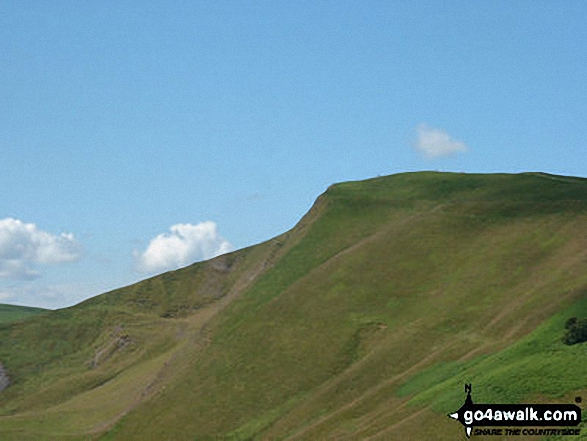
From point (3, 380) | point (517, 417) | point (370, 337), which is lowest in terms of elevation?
point (517, 417)

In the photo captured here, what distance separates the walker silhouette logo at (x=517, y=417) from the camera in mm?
35156

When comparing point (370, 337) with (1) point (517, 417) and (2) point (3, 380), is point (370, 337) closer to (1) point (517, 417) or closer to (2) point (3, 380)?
(1) point (517, 417)

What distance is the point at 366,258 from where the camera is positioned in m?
86.9

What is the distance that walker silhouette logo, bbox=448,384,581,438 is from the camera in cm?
3516

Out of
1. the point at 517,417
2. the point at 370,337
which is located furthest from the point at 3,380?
the point at 517,417

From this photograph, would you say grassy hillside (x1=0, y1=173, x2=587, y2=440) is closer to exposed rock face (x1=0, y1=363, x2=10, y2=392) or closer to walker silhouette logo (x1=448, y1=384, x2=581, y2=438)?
walker silhouette logo (x1=448, y1=384, x2=581, y2=438)

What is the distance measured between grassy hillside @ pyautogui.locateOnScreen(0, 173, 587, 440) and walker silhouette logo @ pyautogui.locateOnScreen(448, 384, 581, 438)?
75 centimetres

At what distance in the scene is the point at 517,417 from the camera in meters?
37.2

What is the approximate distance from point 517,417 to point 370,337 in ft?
110

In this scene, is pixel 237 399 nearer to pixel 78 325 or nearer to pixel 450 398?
pixel 450 398

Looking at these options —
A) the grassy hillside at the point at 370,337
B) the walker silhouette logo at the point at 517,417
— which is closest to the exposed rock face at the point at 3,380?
the grassy hillside at the point at 370,337

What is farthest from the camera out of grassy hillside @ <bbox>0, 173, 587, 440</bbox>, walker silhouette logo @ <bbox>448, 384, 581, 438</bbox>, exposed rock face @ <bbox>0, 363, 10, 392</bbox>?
exposed rock face @ <bbox>0, 363, 10, 392</bbox>

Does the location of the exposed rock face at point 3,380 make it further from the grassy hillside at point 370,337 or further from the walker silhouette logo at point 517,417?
the walker silhouette logo at point 517,417

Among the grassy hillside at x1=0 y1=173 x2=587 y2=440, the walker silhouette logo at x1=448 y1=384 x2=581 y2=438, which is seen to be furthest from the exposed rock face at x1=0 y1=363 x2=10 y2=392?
the walker silhouette logo at x1=448 y1=384 x2=581 y2=438
